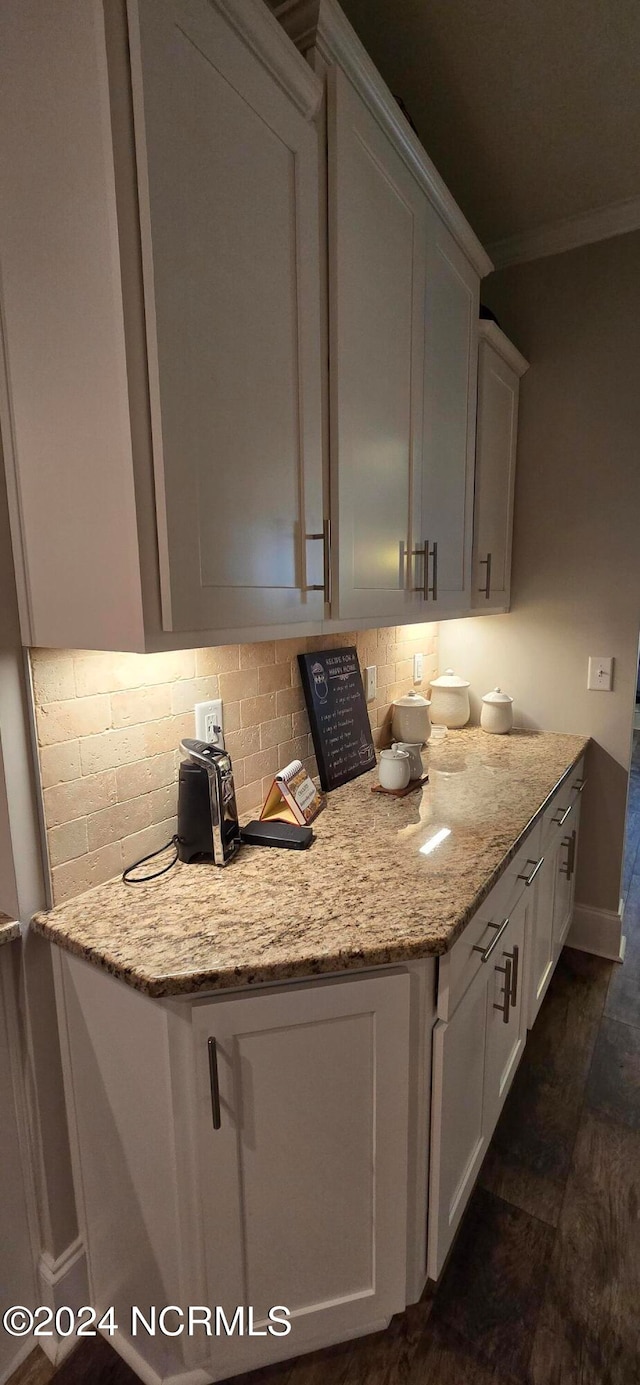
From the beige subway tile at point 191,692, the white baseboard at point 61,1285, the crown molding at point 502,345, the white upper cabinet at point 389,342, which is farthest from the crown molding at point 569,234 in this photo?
the white baseboard at point 61,1285

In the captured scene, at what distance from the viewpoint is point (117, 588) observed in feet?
2.82

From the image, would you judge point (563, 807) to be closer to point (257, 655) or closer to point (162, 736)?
point (257, 655)

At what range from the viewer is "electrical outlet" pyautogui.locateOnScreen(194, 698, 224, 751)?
4.39 ft

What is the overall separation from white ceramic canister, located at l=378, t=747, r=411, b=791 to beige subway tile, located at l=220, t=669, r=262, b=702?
0.41 meters

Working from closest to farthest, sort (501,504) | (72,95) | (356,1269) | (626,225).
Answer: (72,95) < (356,1269) < (626,225) < (501,504)

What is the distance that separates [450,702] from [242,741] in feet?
3.78

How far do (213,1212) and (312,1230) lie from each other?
0.19 meters

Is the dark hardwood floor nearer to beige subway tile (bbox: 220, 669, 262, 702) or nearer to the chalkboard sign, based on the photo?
the chalkboard sign

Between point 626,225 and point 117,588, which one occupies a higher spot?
point 626,225

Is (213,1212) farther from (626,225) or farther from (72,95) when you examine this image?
(626,225)

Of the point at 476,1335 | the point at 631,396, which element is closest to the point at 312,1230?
the point at 476,1335

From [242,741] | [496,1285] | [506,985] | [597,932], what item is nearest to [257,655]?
[242,741]

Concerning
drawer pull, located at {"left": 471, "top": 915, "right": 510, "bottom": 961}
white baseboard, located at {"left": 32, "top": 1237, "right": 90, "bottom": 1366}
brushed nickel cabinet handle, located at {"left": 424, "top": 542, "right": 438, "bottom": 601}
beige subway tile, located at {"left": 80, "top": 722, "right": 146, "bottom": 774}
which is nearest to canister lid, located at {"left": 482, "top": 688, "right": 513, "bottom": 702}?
brushed nickel cabinet handle, located at {"left": 424, "top": 542, "right": 438, "bottom": 601}

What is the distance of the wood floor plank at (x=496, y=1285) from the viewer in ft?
3.73
